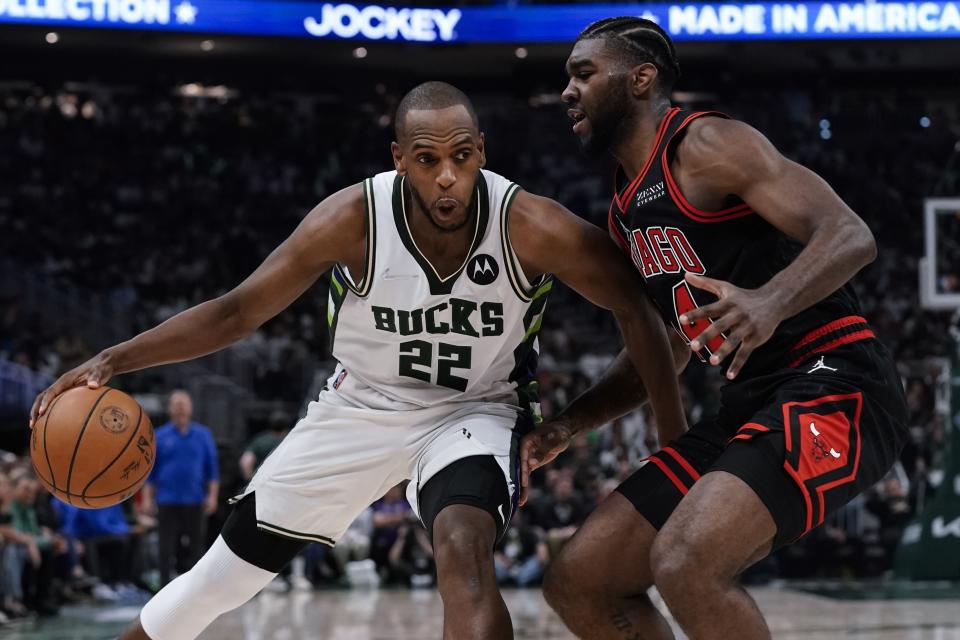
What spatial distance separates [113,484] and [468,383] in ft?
4.04

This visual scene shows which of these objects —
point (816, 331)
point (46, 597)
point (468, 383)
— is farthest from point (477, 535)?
point (46, 597)

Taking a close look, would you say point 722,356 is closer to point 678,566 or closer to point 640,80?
point 678,566

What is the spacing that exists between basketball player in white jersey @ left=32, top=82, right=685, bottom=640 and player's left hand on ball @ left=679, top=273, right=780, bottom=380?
3.00 feet

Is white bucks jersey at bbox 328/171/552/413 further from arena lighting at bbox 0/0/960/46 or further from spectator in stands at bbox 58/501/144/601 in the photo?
arena lighting at bbox 0/0/960/46

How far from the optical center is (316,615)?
8.46 metres

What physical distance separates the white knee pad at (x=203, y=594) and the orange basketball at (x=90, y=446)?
364 millimetres

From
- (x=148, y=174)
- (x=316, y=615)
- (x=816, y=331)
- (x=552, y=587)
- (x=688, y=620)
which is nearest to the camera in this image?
(x=688, y=620)

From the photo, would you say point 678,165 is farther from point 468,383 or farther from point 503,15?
point 503,15

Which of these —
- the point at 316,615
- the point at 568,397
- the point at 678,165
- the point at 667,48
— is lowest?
the point at 316,615

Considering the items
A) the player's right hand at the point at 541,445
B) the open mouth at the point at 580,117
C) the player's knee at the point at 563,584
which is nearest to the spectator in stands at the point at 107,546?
the player's right hand at the point at 541,445

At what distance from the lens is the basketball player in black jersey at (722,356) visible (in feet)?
10.1

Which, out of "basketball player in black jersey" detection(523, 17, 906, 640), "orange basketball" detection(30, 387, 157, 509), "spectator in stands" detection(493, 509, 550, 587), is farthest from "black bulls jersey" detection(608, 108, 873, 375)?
"spectator in stands" detection(493, 509, 550, 587)

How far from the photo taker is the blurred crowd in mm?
11109

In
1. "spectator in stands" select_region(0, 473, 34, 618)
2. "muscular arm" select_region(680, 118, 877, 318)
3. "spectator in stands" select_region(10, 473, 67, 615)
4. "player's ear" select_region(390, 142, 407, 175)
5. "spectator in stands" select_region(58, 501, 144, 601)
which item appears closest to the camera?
"muscular arm" select_region(680, 118, 877, 318)
